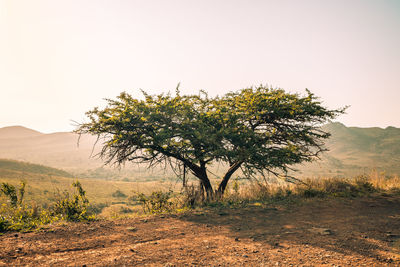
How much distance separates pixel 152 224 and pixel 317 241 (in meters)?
4.23

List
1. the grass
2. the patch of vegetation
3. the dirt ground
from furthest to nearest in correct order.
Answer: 1. the grass
2. the patch of vegetation
3. the dirt ground

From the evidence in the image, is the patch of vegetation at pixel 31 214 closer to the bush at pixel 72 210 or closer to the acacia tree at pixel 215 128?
the bush at pixel 72 210

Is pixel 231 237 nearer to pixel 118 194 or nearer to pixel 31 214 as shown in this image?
pixel 31 214

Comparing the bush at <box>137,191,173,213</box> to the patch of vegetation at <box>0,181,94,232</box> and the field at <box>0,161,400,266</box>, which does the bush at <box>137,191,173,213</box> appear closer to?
the field at <box>0,161,400,266</box>

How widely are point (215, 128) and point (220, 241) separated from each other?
202 inches

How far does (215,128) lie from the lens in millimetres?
9516

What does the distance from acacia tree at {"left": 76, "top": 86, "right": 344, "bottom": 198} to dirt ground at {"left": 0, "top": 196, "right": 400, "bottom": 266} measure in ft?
8.28

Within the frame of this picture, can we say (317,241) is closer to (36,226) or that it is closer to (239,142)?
(239,142)

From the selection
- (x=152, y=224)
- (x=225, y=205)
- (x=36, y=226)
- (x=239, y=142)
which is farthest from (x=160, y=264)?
(x=239, y=142)

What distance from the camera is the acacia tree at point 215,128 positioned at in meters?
8.76

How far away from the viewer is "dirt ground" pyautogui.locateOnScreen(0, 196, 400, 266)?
161 inches

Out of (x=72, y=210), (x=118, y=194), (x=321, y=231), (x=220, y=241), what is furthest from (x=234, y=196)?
(x=118, y=194)

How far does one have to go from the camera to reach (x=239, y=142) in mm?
9328

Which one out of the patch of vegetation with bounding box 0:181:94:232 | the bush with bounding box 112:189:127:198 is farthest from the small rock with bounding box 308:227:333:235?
the bush with bounding box 112:189:127:198
